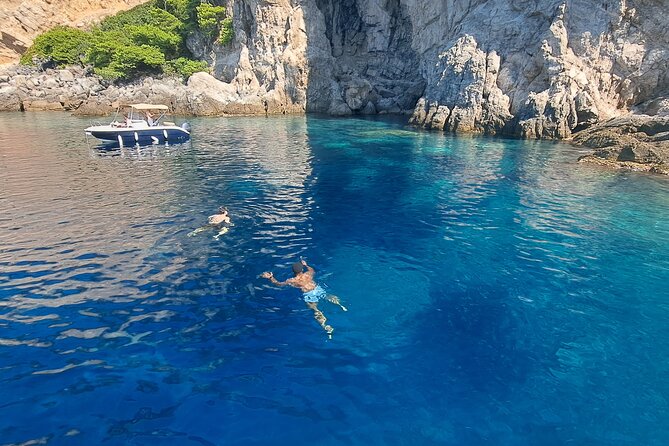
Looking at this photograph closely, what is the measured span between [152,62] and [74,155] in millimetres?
40436

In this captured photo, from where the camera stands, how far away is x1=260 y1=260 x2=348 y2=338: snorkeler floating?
10.1 meters

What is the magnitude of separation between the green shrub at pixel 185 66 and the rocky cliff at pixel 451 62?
187 cm

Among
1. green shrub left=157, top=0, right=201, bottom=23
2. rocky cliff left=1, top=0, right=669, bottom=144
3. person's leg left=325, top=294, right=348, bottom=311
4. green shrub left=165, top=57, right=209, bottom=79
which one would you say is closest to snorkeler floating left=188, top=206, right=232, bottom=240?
person's leg left=325, top=294, right=348, bottom=311

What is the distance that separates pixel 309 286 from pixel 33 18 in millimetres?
96938

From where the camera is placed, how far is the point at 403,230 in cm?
1551

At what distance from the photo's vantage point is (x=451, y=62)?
135 ft

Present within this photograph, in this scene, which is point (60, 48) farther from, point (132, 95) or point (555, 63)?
point (555, 63)

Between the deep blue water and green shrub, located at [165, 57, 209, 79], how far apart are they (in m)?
47.2

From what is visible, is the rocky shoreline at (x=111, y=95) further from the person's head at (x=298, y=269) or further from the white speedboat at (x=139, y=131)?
the person's head at (x=298, y=269)

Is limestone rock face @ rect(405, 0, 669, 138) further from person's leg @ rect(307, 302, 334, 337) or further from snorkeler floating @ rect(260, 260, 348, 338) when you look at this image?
person's leg @ rect(307, 302, 334, 337)

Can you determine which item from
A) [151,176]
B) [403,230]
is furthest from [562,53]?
[151,176]

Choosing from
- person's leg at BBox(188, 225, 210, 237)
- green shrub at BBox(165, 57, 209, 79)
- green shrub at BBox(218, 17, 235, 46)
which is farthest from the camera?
green shrub at BBox(165, 57, 209, 79)

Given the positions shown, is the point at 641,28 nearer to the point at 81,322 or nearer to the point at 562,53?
the point at 562,53

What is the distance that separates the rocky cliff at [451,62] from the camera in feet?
114
